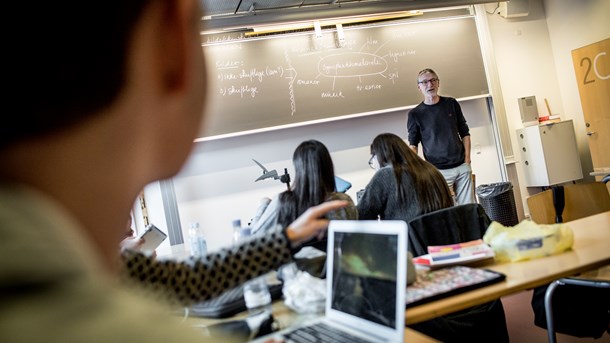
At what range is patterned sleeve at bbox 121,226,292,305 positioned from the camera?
4.29 feet

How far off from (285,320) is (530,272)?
0.78m

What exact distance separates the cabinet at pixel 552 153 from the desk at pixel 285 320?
16.0 ft

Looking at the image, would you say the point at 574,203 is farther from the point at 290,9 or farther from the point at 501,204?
the point at 290,9

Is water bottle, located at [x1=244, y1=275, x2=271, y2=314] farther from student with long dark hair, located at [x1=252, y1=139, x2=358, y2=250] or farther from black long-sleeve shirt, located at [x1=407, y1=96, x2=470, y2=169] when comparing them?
black long-sleeve shirt, located at [x1=407, y1=96, x2=470, y2=169]

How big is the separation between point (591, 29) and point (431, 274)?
211 inches

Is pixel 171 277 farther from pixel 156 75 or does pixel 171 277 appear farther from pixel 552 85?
pixel 552 85

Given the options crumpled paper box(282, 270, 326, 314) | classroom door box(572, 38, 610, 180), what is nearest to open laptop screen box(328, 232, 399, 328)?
crumpled paper box(282, 270, 326, 314)

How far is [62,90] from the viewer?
211 millimetres

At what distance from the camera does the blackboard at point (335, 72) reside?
5.01m

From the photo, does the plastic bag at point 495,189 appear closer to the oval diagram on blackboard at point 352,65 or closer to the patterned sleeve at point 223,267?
the oval diagram on blackboard at point 352,65

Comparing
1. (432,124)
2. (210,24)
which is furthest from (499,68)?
(210,24)

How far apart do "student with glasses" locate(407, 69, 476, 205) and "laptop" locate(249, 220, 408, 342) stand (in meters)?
3.45

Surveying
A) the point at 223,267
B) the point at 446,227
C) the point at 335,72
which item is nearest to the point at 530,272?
the point at 446,227

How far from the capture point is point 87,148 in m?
0.22
